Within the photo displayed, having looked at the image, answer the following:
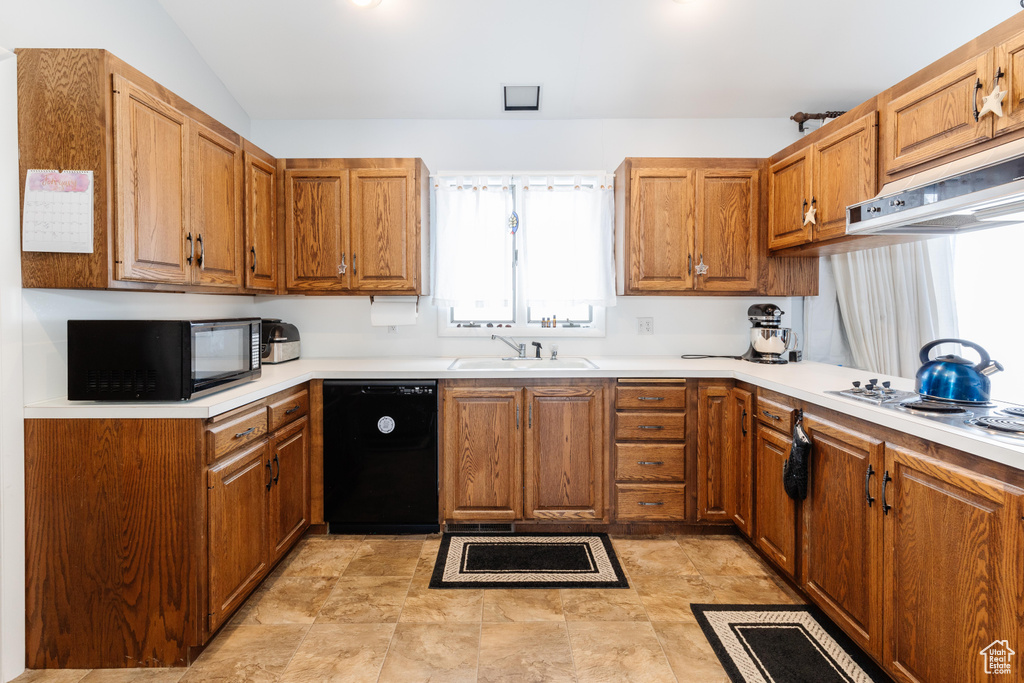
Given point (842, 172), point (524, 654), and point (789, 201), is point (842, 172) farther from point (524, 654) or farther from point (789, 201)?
point (524, 654)

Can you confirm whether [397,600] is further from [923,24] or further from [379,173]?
[923,24]

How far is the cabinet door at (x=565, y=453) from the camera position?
2715mm

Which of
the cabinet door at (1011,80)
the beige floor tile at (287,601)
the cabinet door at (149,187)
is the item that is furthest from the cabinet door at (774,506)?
the cabinet door at (149,187)

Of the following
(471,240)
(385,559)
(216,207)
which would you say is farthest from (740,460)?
(216,207)

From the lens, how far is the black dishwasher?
2670mm

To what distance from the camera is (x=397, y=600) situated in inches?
84.0

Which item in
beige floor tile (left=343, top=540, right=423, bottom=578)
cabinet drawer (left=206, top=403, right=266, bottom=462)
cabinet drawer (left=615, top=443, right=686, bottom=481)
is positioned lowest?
beige floor tile (left=343, top=540, right=423, bottom=578)

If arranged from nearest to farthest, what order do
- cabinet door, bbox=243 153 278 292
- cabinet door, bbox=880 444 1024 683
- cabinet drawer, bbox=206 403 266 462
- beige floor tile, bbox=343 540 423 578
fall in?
cabinet door, bbox=880 444 1024 683
cabinet drawer, bbox=206 403 266 462
beige floor tile, bbox=343 540 423 578
cabinet door, bbox=243 153 278 292

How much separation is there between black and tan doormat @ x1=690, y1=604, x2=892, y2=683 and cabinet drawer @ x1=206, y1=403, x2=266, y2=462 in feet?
6.45

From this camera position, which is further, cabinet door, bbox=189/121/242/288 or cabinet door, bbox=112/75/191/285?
cabinet door, bbox=189/121/242/288

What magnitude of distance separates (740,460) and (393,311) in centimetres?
220

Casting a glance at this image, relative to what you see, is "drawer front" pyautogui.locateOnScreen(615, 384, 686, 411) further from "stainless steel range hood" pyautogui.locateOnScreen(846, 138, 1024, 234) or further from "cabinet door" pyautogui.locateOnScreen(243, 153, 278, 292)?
"cabinet door" pyautogui.locateOnScreen(243, 153, 278, 292)

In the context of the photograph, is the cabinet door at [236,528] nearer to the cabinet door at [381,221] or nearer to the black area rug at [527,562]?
the black area rug at [527,562]

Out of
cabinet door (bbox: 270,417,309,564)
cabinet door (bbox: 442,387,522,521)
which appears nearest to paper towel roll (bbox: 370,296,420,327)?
cabinet door (bbox: 442,387,522,521)
